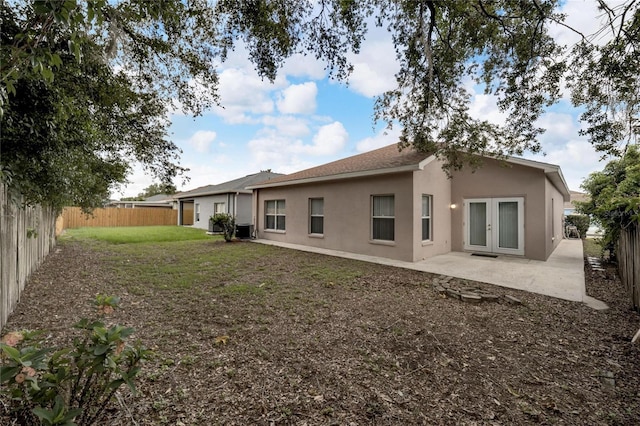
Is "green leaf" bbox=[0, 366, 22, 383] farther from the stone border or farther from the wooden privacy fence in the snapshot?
the wooden privacy fence

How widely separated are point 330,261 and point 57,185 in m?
6.41

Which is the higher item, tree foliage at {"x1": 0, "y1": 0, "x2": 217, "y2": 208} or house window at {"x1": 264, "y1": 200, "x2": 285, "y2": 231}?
tree foliage at {"x1": 0, "y1": 0, "x2": 217, "y2": 208}

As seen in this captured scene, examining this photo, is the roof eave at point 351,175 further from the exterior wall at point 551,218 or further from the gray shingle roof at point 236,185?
the exterior wall at point 551,218

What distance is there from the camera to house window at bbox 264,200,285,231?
44.0 ft

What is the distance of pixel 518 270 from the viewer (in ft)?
24.5

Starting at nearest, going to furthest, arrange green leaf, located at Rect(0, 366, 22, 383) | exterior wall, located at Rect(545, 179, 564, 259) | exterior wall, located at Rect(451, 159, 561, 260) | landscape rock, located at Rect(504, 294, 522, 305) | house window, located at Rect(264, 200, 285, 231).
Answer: green leaf, located at Rect(0, 366, 22, 383) → landscape rock, located at Rect(504, 294, 522, 305) → exterior wall, located at Rect(451, 159, 561, 260) → exterior wall, located at Rect(545, 179, 564, 259) → house window, located at Rect(264, 200, 285, 231)

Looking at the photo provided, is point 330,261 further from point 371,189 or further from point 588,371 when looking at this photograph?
point 588,371

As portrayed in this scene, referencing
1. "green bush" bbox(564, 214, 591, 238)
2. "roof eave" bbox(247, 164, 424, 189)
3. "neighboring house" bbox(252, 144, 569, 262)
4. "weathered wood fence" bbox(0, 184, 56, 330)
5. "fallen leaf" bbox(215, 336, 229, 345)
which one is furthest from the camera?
"green bush" bbox(564, 214, 591, 238)

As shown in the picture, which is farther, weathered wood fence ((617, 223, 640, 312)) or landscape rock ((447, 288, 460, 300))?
landscape rock ((447, 288, 460, 300))

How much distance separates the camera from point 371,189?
9.53 meters

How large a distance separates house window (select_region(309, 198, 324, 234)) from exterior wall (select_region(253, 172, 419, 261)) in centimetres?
17

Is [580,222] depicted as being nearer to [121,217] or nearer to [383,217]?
[383,217]

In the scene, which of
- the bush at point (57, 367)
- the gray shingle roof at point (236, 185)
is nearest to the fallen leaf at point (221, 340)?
the bush at point (57, 367)

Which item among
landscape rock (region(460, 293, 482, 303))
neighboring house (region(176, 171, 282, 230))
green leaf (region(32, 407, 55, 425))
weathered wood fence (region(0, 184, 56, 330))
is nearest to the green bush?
landscape rock (region(460, 293, 482, 303))
